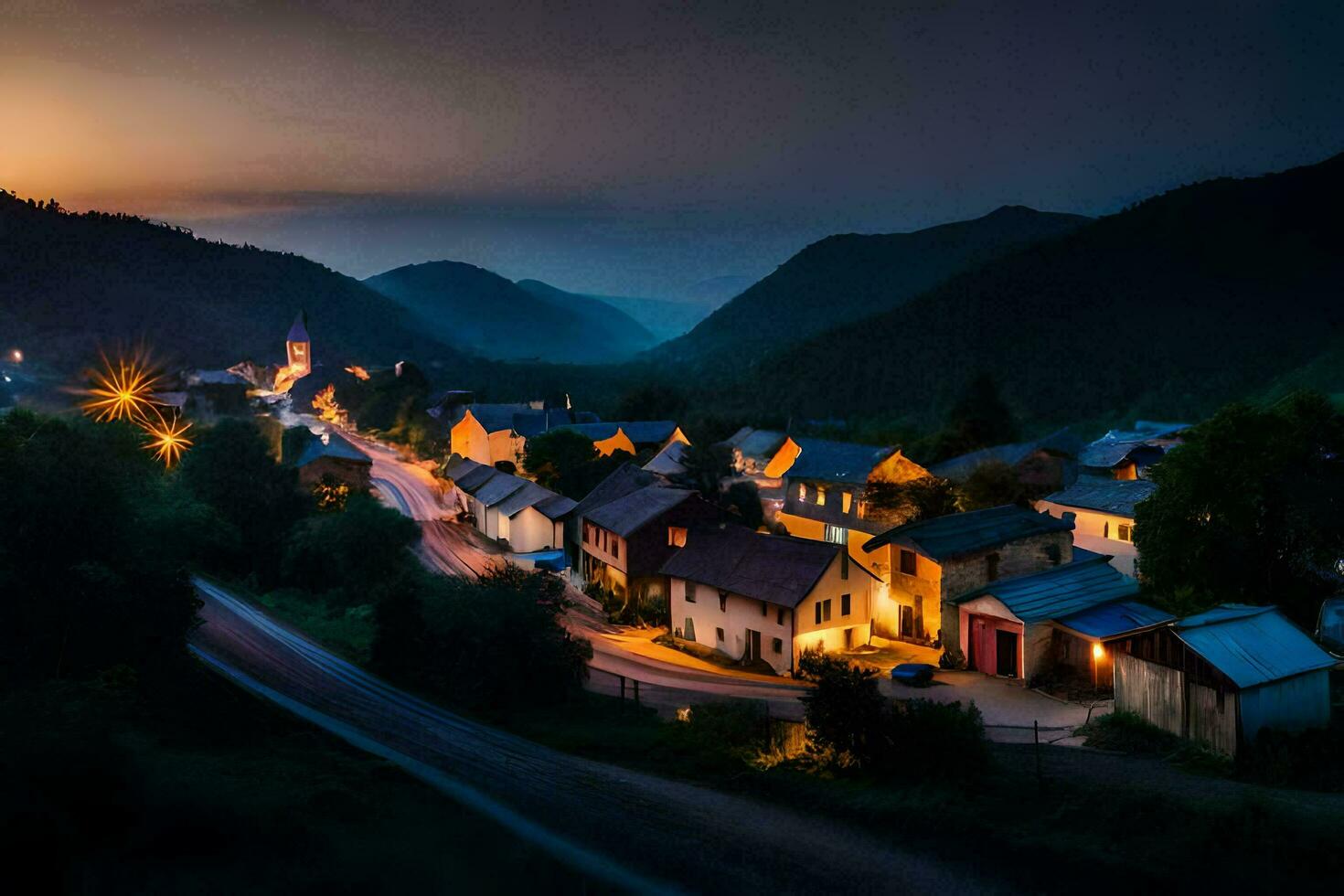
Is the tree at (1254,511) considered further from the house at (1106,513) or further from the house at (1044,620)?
the house at (1106,513)

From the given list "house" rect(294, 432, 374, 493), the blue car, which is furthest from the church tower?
the blue car

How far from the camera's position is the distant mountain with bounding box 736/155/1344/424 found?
10781cm

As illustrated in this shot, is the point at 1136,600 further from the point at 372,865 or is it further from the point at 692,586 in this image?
the point at 372,865

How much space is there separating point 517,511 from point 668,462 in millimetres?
15852

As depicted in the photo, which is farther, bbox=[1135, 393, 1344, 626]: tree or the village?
bbox=[1135, 393, 1344, 626]: tree

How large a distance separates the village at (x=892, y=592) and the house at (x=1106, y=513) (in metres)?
0.10

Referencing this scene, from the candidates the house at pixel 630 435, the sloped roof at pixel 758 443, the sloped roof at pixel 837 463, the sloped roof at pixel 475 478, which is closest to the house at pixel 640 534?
the sloped roof at pixel 837 463

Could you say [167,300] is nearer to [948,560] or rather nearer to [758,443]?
[758,443]

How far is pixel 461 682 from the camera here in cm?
2162

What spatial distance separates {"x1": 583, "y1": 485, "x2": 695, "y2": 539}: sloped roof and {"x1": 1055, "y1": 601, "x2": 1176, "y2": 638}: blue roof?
1656 cm

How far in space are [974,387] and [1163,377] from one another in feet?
164

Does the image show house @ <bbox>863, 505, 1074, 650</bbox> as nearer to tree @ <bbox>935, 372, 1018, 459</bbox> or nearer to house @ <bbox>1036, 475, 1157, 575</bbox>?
house @ <bbox>1036, 475, 1157, 575</bbox>

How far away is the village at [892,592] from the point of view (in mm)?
20703

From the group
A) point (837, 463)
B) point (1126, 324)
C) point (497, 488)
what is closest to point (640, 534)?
point (837, 463)
